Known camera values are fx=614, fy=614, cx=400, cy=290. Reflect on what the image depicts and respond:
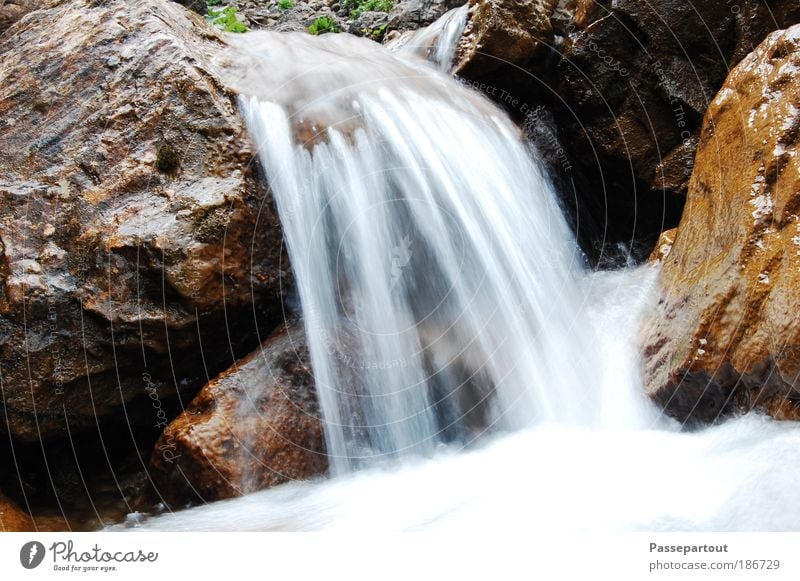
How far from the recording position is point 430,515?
2.88 m

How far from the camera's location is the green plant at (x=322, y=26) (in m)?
10.6

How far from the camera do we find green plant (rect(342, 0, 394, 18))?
10539 mm

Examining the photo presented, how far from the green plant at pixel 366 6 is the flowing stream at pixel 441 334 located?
612cm

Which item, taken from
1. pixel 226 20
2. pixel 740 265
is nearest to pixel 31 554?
pixel 740 265

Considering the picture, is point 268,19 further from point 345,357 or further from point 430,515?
point 430,515

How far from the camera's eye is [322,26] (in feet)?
34.9

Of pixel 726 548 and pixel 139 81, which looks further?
pixel 139 81

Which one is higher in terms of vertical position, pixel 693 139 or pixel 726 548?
pixel 693 139

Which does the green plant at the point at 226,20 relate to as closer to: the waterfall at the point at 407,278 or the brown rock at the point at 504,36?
the brown rock at the point at 504,36

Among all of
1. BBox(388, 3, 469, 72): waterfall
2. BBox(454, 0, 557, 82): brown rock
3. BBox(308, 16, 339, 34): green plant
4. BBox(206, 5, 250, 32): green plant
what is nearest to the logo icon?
BBox(454, 0, 557, 82): brown rock

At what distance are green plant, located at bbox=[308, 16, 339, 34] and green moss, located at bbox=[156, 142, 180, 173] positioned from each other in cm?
763

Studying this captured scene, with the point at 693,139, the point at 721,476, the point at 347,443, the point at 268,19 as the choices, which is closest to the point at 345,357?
the point at 347,443

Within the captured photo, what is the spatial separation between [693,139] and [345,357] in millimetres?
3546

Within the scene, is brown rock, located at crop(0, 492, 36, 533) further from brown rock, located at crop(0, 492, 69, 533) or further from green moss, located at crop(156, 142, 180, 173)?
green moss, located at crop(156, 142, 180, 173)
